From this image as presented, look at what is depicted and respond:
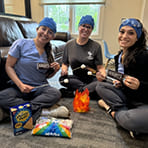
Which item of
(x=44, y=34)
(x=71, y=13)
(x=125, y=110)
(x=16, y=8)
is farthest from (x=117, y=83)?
(x=16, y=8)

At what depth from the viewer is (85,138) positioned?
0.99 m

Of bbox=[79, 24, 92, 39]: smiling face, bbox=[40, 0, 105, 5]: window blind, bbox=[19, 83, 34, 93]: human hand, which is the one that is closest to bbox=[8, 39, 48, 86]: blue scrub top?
bbox=[19, 83, 34, 93]: human hand

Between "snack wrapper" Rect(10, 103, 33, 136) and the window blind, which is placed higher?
the window blind

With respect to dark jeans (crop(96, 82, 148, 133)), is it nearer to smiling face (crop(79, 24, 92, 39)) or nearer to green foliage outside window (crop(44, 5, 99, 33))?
smiling face (crop(79, 24, 92, 39))

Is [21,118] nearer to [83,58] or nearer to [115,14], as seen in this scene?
[83,58]

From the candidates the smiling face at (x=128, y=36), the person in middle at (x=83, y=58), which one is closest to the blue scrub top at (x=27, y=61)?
the person in middle at (x=83, y=58)

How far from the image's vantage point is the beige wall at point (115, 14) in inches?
124

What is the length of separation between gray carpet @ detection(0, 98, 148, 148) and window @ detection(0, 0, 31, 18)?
9.11 feet

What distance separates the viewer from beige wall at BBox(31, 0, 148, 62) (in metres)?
3.15

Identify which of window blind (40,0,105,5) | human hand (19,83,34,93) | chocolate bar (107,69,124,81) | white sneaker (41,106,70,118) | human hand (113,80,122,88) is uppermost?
window blind (40,0,105,5)

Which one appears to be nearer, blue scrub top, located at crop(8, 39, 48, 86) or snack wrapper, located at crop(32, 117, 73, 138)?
snack wrapper, located at crop(32, 117, 73, 138)

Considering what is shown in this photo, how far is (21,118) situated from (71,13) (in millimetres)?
3381

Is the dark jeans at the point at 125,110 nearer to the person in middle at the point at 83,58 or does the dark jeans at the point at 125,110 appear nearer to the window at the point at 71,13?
the person in middle at the point at 83,58

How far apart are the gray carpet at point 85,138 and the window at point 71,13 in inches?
117
